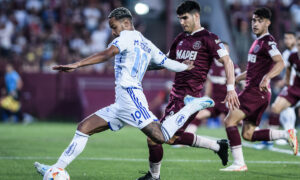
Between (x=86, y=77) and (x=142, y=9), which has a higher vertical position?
(x=142, y=9)

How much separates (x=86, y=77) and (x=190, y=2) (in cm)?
1443

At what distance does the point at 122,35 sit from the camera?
6.92 m

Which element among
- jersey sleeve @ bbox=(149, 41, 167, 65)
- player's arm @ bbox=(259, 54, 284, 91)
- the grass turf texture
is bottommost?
the grass turf texture

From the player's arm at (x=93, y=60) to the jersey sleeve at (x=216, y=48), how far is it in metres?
1.69

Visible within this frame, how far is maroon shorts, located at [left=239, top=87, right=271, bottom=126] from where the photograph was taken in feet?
29.3

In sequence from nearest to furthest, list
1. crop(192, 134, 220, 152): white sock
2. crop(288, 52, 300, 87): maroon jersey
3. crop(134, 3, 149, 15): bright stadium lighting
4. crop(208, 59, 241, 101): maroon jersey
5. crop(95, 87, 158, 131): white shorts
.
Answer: crop(95, 87, 158, 131): white shorts < crop(192, 134, 220, 152): white sock < crop(288, 52, 300, 87): maroon jersey < crop(208, 59, 241, 101): maroon jersey < crop(134, 3, 149, 15): bright stadium lighting

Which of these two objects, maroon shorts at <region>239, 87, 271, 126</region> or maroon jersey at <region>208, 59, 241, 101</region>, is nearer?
maroon shorts at <region>239, 87, 271, 126</region>

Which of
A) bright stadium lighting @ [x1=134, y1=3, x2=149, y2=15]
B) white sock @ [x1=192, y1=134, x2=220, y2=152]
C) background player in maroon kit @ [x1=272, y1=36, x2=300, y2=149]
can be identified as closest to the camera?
white sock @ [x1=192, y1=134, x2=220, y2=152]

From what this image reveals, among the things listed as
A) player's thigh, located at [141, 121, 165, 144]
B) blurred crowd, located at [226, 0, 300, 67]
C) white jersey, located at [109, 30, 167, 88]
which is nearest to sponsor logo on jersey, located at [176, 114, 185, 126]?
player's thigh, located at [141, 121, 165, 144]

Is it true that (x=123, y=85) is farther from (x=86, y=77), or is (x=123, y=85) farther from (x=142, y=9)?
(x=142, y=9)

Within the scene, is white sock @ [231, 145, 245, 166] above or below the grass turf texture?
above

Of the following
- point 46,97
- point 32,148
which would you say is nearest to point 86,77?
point 46,97

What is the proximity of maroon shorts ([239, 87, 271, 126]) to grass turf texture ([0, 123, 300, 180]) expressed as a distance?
0.89m

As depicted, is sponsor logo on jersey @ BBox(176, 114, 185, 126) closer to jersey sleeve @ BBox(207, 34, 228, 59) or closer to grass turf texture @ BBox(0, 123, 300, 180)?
grass turf texture @ BBox(0, 123, 300, 180)
